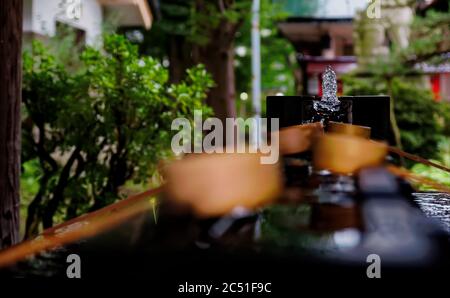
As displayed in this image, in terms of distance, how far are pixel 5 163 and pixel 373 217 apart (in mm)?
3323

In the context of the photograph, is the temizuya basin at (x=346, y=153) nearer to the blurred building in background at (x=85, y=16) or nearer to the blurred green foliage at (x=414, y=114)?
the blurred building in background at (x=85, y=16)

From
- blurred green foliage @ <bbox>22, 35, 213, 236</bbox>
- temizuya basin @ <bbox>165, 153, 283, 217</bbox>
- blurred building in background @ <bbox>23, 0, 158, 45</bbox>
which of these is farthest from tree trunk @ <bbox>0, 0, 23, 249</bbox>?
blurred building in background @ <bbox>23, 0, 158, 45</bbox>

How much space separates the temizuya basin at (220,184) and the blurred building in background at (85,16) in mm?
6993

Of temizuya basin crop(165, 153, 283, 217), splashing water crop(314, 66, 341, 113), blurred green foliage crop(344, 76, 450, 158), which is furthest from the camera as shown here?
blurred green foliage crop(344, 76, 450, 158)

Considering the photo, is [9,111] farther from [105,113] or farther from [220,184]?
[220,184]

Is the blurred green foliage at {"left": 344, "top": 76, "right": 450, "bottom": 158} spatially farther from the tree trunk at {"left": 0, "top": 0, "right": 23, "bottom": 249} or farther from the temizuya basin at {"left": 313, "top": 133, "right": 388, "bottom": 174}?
the temizuya basin at {"left": 313, "top": 133, "right": 388, "bottom": 174}

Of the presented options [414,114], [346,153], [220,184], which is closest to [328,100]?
[346,153]

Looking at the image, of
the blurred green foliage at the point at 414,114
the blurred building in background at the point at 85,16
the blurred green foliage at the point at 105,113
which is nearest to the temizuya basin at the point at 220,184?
the blurred green foliage at the point at 105,113

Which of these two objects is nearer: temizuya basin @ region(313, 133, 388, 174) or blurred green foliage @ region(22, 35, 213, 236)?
temizuya basin @ region(313, 133, 388, 174)

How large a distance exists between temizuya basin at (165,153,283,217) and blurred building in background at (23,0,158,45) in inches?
275

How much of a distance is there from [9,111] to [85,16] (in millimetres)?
8959

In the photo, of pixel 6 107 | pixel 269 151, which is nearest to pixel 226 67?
pixel 6 107

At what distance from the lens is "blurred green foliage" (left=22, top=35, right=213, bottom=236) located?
555cm

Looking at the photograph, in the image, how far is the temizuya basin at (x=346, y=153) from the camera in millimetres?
1615
